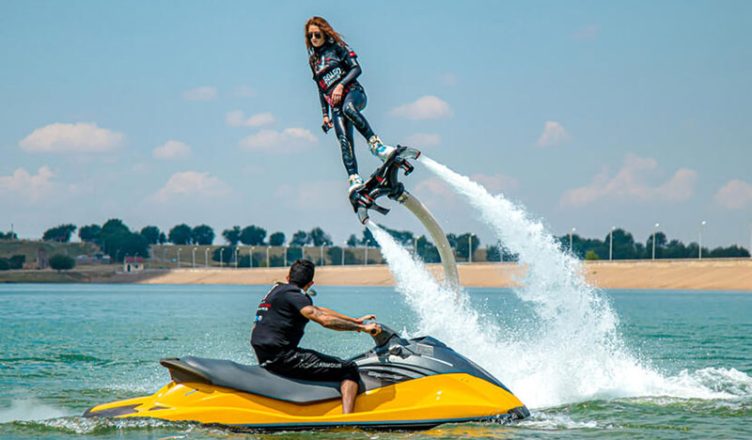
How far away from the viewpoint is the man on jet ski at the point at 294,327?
409 inches

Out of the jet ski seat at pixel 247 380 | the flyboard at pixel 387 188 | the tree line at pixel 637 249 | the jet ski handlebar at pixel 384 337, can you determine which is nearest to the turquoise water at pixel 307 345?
the jet ski seat at pixel 247 380

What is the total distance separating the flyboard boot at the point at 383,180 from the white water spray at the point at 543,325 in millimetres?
2118

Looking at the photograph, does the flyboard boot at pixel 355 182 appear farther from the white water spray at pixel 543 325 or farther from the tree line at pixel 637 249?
the tree line at pixel 637 249

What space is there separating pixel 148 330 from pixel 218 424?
26.7 m

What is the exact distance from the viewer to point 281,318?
10430 mm

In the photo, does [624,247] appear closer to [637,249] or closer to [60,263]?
[637,249]

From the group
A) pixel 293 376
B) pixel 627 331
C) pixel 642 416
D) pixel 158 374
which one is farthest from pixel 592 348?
pixel 627 331

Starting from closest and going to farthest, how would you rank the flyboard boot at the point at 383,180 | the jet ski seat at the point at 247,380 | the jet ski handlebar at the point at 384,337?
the jet ski seat at the point at 247,380 → the jet ski handlebar at the point at 384,337 → the flyboard boot at the point at 383,180

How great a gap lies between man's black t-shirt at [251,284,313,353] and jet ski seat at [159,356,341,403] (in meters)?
0.34

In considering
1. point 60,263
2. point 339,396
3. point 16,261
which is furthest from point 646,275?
point 16,261

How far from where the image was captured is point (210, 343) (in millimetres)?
28859

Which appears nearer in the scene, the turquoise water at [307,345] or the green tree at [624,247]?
the turquoise water at [307,345]

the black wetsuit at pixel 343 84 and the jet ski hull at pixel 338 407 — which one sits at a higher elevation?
the black wetsuit at pixel 343 84

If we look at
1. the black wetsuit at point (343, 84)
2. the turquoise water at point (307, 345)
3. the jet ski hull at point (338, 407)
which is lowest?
the turquoise water at point (307, 345)
